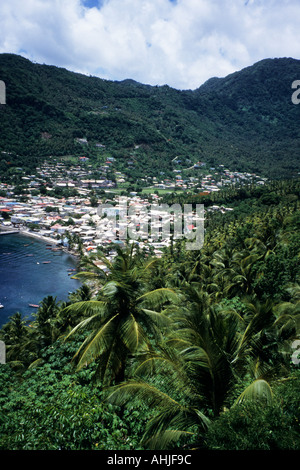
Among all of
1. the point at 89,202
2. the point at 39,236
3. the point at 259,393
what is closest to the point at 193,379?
the point at 259,393

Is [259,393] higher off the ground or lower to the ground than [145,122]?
lower

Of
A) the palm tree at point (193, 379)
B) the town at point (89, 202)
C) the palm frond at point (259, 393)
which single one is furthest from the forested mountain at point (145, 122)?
the palm frond at point (259, 393)

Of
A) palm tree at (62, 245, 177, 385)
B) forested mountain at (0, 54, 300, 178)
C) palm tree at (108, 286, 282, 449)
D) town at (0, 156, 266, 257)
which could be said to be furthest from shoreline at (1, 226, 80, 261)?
palm tree at (108, 286, 282, 449)

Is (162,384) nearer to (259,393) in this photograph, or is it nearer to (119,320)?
(119,320)

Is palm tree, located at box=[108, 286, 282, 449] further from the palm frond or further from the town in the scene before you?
the town

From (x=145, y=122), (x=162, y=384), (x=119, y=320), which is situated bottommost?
(x=162, y=384)

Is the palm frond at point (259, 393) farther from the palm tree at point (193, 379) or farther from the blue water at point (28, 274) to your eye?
the blue water at point (28, 274)
